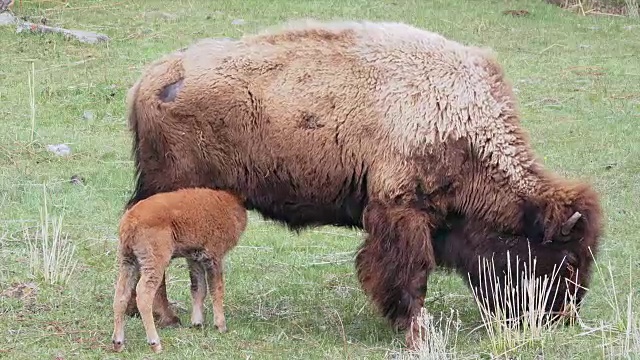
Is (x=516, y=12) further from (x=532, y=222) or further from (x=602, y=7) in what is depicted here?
(x=532, y=222)

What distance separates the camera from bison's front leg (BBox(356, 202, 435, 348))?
23.1 ft

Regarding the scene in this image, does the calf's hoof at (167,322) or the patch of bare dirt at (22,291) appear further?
the patch of bare dirt at (22,291)

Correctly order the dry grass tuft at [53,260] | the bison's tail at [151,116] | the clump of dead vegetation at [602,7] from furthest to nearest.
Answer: the clump of dead vegetation at [602,7]
the dry grass tuft at [53,260]
the bison's tail at [151,116]

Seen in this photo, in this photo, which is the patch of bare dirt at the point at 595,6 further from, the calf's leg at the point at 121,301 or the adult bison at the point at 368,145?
the calf's leg at the point at 121,301

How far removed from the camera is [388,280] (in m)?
7.11

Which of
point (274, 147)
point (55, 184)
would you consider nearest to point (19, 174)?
point (55, 184)

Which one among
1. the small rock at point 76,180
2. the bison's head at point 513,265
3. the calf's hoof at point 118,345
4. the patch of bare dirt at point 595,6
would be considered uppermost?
the patch of bare dirt at point 595,6

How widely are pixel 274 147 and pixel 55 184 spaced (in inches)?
164

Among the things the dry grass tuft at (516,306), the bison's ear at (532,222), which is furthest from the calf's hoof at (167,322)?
the bison's ear at (532,222)

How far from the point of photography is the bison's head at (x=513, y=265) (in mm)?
6973

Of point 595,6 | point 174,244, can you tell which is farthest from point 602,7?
point 174,244

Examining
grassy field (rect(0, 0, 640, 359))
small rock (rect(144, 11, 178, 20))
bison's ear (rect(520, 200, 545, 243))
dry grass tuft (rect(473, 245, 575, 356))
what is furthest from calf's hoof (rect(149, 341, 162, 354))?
small rock (rect(144, 11, 178, 20))

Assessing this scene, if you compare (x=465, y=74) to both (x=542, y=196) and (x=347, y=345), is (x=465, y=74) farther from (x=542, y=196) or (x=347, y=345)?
(x=347, y=345)

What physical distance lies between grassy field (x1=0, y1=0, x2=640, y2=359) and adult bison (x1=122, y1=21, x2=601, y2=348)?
0.64 metres
